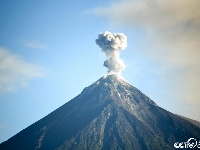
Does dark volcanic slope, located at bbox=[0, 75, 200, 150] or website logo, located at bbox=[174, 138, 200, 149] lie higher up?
dark volcanic slope, located at bbox=[0, 75, 200, 150]

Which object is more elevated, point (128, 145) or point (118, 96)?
point (118, 96)

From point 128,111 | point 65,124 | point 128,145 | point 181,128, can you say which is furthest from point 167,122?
point 65,124

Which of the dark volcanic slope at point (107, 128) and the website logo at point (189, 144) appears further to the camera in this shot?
the website logo at point (189, 144)

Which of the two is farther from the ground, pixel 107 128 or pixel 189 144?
pixel 107 128

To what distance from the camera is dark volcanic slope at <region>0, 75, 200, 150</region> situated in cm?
15425

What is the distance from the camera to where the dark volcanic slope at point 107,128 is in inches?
6073

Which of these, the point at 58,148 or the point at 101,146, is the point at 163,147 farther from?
the point at 58,148

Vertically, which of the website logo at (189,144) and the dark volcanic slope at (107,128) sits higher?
the dark volcanic slope at (107,128)

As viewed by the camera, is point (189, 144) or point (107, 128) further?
point (107, 128)

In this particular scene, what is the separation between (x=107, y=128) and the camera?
164 m

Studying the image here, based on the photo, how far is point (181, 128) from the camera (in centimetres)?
17100

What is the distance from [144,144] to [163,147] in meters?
9.16

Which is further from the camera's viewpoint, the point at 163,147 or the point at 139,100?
the point at 139,100

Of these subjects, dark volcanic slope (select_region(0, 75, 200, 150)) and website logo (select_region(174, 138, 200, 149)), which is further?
website logo (select_region(174, 138, 200, 149))
